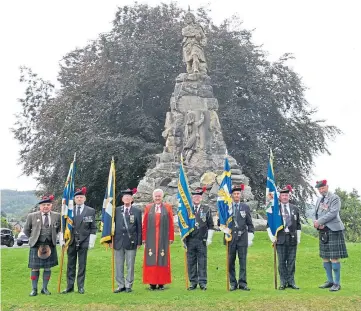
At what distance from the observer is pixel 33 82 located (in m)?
32.4

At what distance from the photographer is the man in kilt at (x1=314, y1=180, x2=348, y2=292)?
10453mm

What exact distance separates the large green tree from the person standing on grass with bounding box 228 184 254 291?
1633 cm

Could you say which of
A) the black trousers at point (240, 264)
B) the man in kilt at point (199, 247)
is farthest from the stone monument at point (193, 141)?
the black trousers at point (240, 264)

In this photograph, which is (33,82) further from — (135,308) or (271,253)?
(135,308)

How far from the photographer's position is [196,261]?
1083 cm

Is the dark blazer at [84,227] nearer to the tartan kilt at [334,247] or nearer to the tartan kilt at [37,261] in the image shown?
the tartan kilt at [37,261]

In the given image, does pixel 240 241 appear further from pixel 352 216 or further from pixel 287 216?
pixel 352 216

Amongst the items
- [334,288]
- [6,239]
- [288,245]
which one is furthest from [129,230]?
[6,239]

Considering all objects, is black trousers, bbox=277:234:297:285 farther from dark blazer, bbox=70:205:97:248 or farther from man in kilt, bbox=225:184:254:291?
dark blazer, bbox=70:205:97:248

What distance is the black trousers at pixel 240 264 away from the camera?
1059 centimetres

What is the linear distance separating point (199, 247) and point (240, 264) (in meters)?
0.86

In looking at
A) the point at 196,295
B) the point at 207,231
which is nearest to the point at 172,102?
the point at 207,231

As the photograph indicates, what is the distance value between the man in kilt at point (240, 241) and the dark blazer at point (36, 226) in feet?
11.0

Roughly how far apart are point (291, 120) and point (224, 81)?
180 inches
